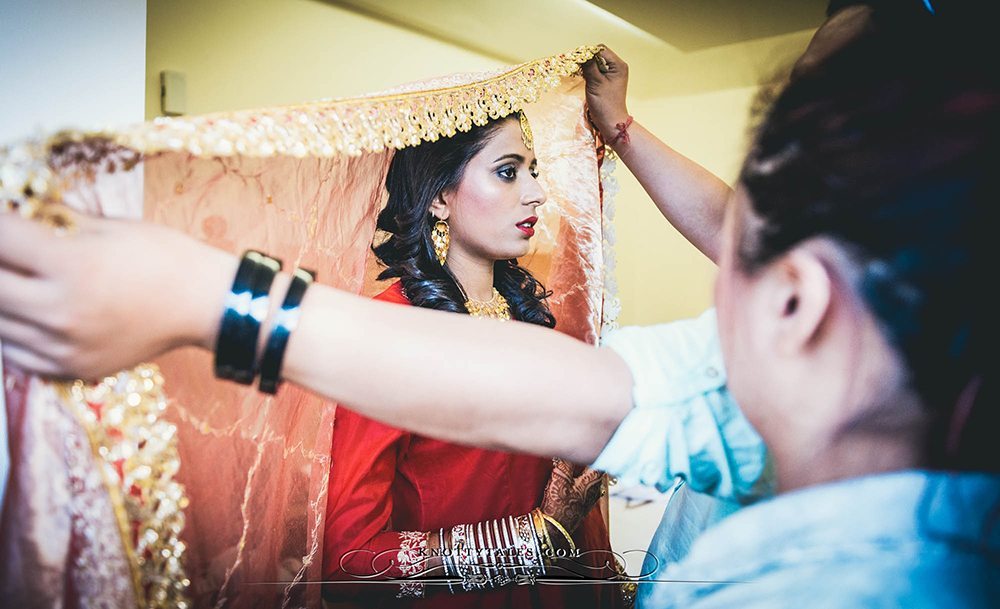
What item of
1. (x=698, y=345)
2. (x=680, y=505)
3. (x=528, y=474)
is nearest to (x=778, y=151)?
(x=698, y=345)

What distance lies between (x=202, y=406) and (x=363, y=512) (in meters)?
0.29

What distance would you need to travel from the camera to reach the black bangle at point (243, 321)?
39 cm

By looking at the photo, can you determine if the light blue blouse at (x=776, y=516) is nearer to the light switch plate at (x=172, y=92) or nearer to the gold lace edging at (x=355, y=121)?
the gold lace edging at (x=355, y=121)

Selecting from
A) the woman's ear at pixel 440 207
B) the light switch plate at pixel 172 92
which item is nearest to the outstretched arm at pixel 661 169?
the woman's ear at pixel 440 207

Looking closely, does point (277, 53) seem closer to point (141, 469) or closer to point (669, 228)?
point (669, 228)

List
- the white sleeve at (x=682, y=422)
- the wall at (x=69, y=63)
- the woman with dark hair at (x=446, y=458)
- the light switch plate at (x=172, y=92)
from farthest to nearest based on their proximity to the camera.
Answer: the light switch plate at (x=172, y=92) → the woman with dark hair at (x=446, y=458) → the wall at (x=69, y=63) → the white sleeve at (x=682, y=422)

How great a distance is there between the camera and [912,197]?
1.28 ft

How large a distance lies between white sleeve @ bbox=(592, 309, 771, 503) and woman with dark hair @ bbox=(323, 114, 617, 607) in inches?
15.0

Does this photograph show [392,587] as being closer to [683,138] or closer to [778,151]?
[778,151]

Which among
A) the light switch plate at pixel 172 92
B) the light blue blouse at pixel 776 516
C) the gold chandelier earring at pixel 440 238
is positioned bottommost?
the light blue blouse at pixel 776 516

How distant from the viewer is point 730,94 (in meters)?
0.99

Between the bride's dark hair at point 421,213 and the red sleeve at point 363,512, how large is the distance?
22 cm

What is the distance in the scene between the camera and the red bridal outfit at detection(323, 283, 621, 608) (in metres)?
0.79

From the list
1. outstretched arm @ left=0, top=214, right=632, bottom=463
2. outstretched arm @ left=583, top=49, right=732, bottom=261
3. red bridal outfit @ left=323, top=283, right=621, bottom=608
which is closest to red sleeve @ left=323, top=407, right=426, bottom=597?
red bridal outfit @ left=323, top=283, right=621, bottom=608
